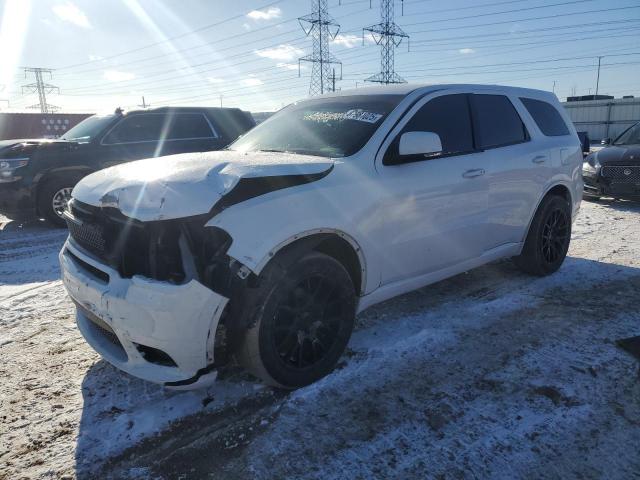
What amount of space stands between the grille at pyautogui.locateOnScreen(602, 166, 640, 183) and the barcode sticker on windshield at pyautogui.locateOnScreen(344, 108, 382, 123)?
6.98 m

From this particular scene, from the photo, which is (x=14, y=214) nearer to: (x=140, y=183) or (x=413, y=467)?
(x=140, y=183)

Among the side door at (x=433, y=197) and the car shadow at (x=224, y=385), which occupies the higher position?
the side door at (x=433, y=197)

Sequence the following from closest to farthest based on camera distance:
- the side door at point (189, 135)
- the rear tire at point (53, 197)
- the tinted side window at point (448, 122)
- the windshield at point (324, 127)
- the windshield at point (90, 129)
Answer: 1. the windshield at point (324, 127)
2. the tinted side window at point (448, 122)
3. the rear tire at point (53, 197)
4. the windshield at point (90, 129)
5. the side door at point (189, 135)

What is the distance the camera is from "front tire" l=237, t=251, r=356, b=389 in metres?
2.60

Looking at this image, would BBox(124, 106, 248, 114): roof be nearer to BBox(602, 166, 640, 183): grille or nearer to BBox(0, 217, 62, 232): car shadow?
BBox(0, 217, 62, 232): car shadow

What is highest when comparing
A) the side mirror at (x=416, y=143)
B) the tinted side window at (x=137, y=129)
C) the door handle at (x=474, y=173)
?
the tinted side window at (x=137, y=129)

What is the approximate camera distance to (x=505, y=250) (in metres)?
4.42

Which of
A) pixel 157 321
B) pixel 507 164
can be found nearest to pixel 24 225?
pixel 157 321

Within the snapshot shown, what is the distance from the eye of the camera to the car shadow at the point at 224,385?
2.45 metres

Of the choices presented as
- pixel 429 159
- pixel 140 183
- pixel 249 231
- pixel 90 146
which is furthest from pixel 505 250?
pixel 90 146

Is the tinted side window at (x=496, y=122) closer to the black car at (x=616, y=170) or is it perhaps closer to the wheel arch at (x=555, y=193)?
the wheel arch at (x=555, y=193)

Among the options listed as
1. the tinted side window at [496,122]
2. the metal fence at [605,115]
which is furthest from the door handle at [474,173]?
the metal fence at [605,115]

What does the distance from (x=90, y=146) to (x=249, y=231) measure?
6.29 meters

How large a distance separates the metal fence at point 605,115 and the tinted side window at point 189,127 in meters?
32.1
